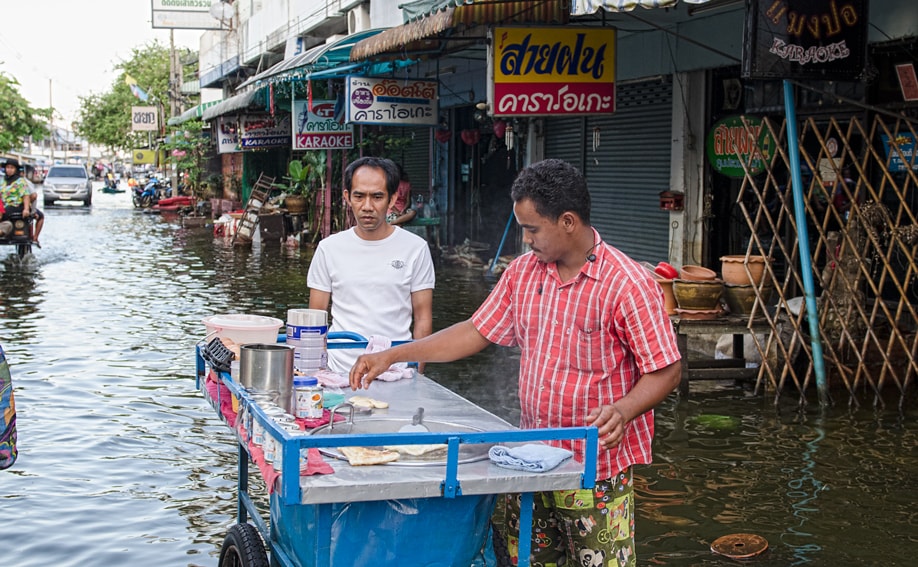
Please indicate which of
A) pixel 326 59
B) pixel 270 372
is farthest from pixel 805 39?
pixel 326 59

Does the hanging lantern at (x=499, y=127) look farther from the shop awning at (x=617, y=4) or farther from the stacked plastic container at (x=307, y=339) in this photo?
the stacked plastic container at (x=307, y=339)

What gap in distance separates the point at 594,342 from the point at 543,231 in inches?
14.0

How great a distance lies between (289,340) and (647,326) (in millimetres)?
1458

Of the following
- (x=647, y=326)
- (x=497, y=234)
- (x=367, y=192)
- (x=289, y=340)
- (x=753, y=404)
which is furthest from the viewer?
(x=497, y=234)

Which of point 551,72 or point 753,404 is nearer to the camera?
→ point 753,404

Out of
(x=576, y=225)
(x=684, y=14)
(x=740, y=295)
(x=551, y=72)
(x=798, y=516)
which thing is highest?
(x=684, y=14)

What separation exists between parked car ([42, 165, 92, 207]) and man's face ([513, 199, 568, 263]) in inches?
1449

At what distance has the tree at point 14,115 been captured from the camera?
36.5 m

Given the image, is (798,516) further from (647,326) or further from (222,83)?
(222,83)

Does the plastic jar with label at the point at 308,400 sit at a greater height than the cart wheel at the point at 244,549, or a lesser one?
greater

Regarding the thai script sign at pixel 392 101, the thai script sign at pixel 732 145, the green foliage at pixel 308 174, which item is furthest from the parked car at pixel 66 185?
the thai script sign at pixel 732 145

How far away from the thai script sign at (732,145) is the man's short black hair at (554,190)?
7423 mm

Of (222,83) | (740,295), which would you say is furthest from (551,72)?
(222,83)

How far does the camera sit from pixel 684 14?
10.9 meters
